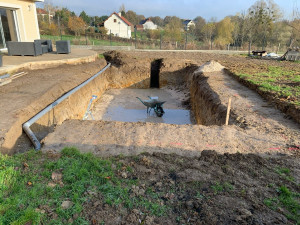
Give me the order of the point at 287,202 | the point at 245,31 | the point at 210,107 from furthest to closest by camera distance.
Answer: the point at 245,31, the point at 210,107, the point at 287,202

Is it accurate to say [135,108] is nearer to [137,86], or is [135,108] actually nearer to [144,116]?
[144,116]

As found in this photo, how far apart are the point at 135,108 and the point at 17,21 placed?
33.5ft

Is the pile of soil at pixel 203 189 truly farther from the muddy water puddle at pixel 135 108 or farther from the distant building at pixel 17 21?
the distant building at pixel 17 21

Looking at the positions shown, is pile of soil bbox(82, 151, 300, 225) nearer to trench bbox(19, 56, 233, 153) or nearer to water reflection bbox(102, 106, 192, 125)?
trench bbox(19, 56, 233, 153)

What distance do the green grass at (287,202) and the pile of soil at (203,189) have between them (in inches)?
1.4

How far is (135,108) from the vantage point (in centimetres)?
1279

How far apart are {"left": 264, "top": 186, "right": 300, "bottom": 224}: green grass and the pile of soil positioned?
37mm

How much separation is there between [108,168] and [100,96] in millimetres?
11197

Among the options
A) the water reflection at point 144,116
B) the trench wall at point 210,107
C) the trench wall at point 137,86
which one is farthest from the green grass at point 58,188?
the water reflection at point 144,116

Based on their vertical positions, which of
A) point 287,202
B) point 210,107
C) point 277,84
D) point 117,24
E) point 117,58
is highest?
point 117,24

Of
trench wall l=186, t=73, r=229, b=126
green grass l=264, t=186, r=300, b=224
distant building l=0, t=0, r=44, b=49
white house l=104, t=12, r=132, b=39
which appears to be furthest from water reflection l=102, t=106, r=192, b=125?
white house l=104, t=12, r=132, b=39

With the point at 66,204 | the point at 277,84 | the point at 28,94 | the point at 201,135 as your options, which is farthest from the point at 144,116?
the point at 66,204

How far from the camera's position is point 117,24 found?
49.4m

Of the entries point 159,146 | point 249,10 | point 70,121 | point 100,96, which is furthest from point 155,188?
point 249,10
